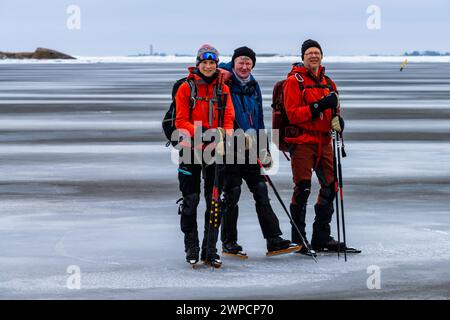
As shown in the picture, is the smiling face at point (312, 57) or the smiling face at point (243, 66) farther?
the smiling face at point (312, 57)

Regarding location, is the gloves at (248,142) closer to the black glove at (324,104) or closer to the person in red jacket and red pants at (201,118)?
the person in red jacket and red pants at (201,118)

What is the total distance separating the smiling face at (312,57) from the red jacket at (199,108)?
0.94 metres

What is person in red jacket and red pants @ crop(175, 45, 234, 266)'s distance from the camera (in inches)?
363

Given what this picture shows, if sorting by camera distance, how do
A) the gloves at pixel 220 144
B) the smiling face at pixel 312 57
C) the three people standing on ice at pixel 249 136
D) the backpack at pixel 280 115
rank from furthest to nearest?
the backpack at pixel 280 115, the smiling face at pixel 312 57, the three people standing on ice at pixel 249 136, the gloves at pixel 220 144

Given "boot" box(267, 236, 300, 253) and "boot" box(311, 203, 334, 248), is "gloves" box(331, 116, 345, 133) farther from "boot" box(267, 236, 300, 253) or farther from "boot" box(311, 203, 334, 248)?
"boot" box(267, 236, 300, 253)

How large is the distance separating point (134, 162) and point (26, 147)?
3.63m

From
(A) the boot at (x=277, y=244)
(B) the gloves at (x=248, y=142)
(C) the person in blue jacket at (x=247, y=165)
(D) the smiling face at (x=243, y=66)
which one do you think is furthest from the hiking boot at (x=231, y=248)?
(D) the smiling face at (x=243, y=66)

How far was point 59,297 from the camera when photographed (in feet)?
26.5

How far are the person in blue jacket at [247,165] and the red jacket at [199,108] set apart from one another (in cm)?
29

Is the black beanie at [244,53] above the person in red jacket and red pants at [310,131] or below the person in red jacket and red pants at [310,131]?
above

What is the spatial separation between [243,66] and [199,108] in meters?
0.62

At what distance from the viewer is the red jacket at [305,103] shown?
9.88m


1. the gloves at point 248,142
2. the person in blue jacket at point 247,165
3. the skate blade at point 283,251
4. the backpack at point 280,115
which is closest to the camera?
the gloves at point 248,142

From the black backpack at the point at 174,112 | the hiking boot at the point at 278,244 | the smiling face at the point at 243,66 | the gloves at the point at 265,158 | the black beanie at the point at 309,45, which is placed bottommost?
the hiking boot at the point at 278,244
